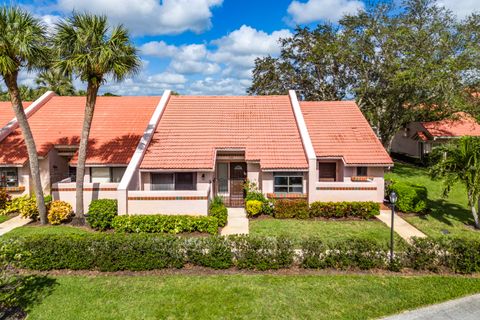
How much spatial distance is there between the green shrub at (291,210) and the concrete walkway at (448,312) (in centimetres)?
899

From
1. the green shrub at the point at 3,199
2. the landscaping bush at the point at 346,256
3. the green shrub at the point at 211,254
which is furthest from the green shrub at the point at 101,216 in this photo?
the landscaping bush at the point at 346,256

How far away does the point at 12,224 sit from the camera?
56.3ft

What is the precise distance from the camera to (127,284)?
10750 millimetres

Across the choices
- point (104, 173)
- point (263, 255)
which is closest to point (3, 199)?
point (104, 173)

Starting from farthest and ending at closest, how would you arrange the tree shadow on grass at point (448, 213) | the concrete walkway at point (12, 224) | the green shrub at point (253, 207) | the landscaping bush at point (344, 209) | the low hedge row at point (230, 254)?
the green shrub at point (253, 207)
the landscaping bush at point (344, 209)
the tree shadow on grass at point (448, 213)
the concrete walkway at point (12, 224)
the low hedge row at point (230, 254)

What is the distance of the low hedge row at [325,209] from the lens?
18.1 metres

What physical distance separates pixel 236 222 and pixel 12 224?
11.5 m

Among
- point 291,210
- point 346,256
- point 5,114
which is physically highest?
point 5,114

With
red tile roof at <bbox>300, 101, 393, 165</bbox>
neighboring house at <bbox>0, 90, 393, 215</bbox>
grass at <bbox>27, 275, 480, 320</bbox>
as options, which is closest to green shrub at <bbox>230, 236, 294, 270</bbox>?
grass at <bbox>27, 275, 480, 320</bbox>

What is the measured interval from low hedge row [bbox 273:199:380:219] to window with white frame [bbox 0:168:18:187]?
15.6 metres

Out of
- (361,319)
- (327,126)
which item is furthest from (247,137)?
(361,319)

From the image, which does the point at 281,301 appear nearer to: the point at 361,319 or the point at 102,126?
the point at 361,319

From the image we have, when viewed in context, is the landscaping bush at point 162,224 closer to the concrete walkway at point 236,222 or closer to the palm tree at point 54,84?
Result: the concrete walkway at point 236,222

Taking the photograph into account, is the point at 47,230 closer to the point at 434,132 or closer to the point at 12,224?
the point at 12,224
